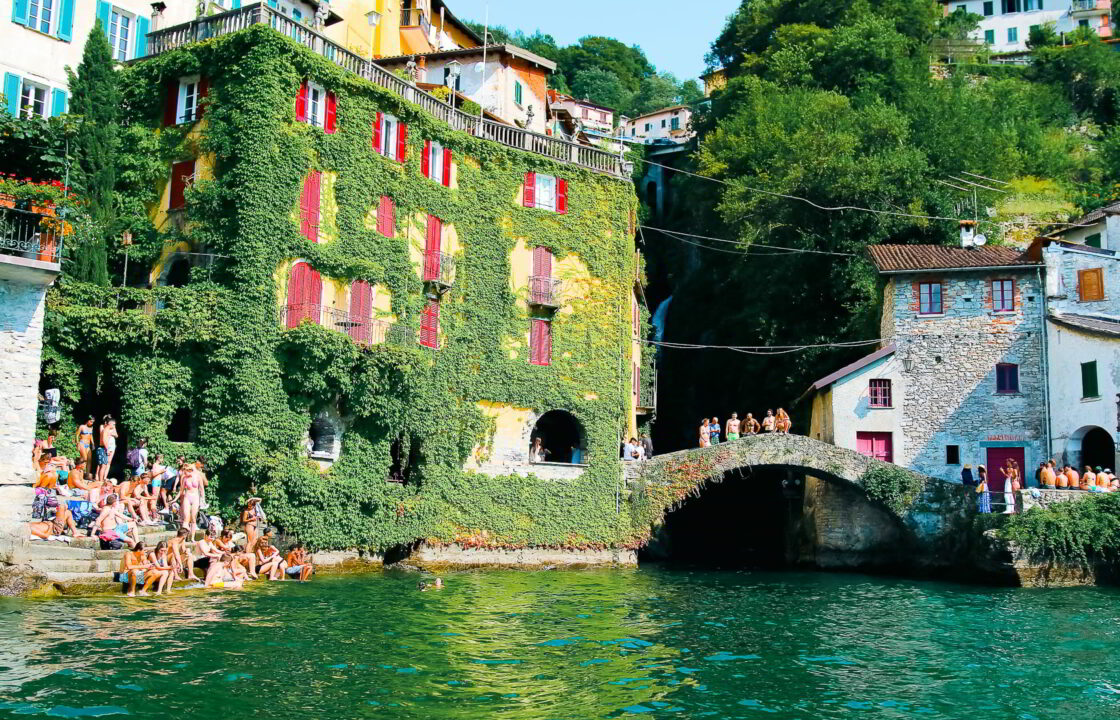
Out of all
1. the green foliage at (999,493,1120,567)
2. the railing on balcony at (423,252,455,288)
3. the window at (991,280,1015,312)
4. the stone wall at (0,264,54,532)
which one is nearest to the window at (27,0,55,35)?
the stone wall at (0,264,54,532)

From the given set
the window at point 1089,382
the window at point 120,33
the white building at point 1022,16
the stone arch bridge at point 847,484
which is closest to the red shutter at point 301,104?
the window at point 120,33

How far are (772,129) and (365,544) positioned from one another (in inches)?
1249

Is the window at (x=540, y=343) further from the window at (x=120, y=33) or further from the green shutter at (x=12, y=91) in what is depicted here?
the green shutter at (x=12, y=91)

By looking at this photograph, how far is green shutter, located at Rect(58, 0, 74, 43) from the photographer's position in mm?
33500

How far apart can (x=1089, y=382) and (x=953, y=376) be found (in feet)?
15.6

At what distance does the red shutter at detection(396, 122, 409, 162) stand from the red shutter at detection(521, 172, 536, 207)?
472cm

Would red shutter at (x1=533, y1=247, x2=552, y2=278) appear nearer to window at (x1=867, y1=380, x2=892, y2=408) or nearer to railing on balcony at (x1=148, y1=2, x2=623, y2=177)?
railing on balcony at (x1=148, y1=2, x2=623, y2=177)

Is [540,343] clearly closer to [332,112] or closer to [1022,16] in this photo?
[332,112]

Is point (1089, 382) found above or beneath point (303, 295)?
beneath

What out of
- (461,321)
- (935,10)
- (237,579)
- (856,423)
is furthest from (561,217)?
(935,10)

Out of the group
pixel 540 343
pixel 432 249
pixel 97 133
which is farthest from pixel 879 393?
pixel 97 133

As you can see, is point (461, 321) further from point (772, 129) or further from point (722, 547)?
point (772, 129)

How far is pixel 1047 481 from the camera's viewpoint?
112 feet

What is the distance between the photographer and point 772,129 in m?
52.8
